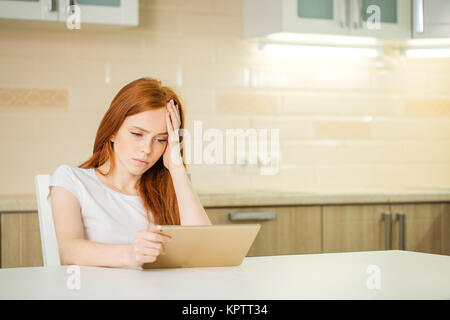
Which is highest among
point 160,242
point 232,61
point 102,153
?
point 232,61

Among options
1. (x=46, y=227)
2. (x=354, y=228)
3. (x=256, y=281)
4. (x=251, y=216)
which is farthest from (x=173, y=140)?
(x=354, y=228)

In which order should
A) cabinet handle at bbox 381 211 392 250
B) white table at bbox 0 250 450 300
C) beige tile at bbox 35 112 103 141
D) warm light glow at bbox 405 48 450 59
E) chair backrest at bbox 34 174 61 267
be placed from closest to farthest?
white table at bbox 0 250 450 300, chair backrest at bbox 34 174 61 267, cabinet handle at bbox 381 211 392 250, beige tile at bbox 35 112 103 141, warm light glow at bbox 405 48 450 59

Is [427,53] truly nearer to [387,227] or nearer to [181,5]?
[387,227]

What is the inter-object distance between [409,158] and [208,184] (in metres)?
1.21

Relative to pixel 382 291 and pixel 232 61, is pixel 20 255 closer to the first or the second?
pixel 232 61

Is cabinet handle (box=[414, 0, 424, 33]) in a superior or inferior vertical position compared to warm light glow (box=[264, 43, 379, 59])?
superior

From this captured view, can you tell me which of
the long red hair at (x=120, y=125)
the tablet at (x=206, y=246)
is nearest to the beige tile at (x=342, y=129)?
the long red hair at (x=120, y=125)

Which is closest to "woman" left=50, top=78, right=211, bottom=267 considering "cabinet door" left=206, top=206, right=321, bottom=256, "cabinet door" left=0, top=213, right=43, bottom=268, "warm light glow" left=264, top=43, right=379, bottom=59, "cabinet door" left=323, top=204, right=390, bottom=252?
"cabinet door" left=0, top=213, right=43, bottom=268

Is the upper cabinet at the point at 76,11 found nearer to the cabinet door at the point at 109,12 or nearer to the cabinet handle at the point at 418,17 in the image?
the cabinet door at the point at 109,12

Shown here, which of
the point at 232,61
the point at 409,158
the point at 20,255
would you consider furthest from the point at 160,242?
the point at 409,158

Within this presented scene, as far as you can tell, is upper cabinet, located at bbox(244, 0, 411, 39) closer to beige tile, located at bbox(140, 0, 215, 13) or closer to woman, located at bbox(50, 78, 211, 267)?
beige tile, located at bbox(140, 0, 215, 13)

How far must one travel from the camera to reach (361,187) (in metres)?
3.55

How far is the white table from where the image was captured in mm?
1153

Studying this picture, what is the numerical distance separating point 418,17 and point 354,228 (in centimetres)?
122
